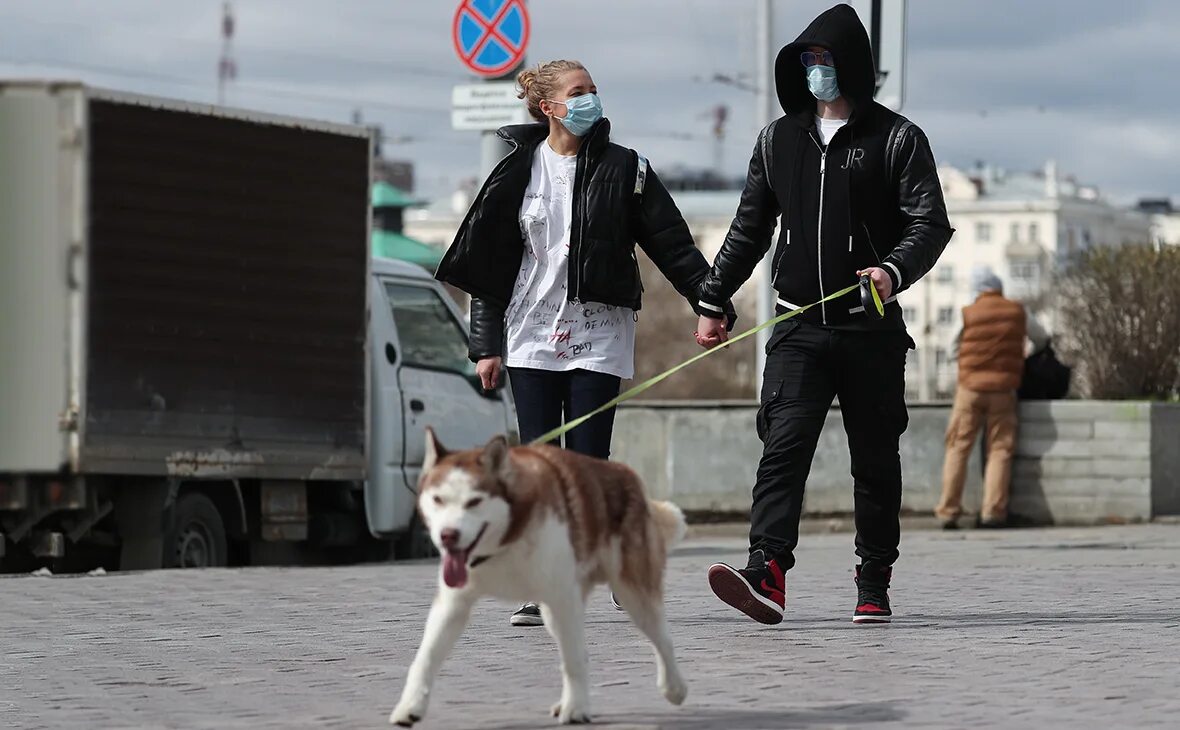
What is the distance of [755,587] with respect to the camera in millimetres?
8477

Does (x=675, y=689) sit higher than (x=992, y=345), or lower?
lower

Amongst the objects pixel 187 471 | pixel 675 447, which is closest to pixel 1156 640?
pixel 187 471

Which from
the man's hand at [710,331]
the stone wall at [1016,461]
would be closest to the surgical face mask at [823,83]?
the man's hand at [710,331]

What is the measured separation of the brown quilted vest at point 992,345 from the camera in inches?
711

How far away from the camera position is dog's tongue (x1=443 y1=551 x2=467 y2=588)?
18.2 feet

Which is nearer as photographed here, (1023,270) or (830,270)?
(830,270)

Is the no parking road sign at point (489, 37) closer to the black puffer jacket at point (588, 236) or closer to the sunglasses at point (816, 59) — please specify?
the black puffer jacket at point (588, 236)

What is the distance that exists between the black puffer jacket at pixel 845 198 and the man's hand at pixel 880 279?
5 centimetres

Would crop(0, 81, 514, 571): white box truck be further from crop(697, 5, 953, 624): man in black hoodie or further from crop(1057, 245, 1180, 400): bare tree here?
crop(1057, 245, 1180, 400): bare tree

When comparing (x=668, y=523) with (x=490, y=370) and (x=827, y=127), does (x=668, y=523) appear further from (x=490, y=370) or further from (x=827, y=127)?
(x=827, y=127)

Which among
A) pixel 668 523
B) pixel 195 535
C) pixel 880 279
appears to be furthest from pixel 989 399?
pixel 668 523

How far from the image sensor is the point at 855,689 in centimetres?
672

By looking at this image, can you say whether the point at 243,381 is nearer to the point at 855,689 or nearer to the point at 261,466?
the point at 261,466

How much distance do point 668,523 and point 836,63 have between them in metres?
2.46
